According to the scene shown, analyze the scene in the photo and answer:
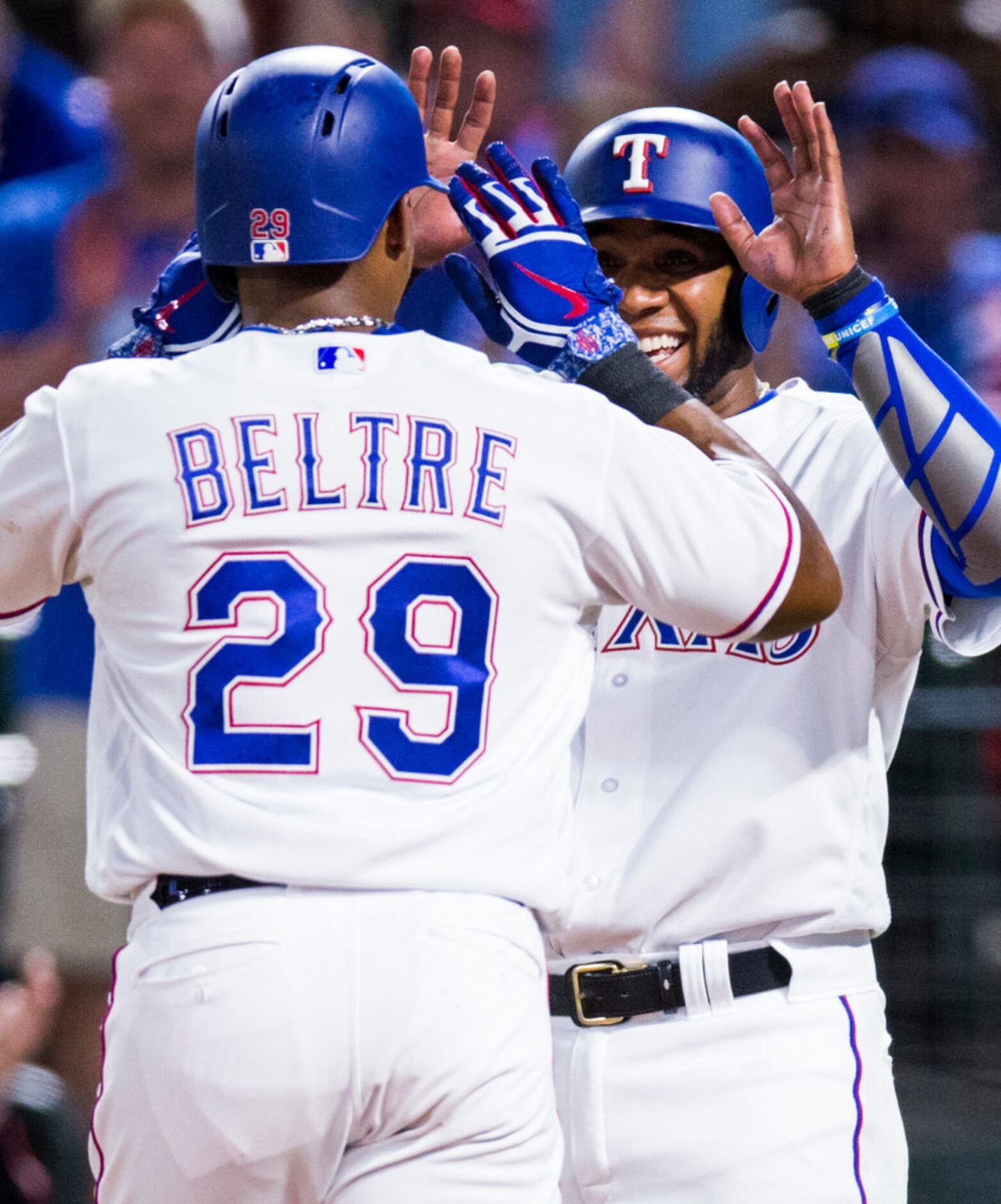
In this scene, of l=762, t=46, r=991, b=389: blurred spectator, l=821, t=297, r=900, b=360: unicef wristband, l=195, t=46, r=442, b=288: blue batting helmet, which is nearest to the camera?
l=195, t=46, r=442, b=288: blue batting helmet

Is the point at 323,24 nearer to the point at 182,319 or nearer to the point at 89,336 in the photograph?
the point at 89,336

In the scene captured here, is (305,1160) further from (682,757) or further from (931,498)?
(931,498)

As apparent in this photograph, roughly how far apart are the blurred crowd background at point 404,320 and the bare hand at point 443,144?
73 centimetres

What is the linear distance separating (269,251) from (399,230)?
199mm

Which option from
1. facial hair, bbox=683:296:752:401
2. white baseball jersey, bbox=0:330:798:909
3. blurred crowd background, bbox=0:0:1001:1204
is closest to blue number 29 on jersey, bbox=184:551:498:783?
white baseball jersey, bbox=0:330:798:909

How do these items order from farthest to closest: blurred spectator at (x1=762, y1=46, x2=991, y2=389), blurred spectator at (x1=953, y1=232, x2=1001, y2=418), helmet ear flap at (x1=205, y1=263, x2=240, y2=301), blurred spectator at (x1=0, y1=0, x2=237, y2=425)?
1. blurred spectator at (x1=762, y1=46, x2=991, y2=389)
2. blurred spectator at (x1=953, y1=232, x2=1001, y2=418)
3. blurred spectator at (x1=0, y1=0, x2=237, y2=425)
4. helmet ear flap at (x1=205, y1=263, x2=240, y2=301)

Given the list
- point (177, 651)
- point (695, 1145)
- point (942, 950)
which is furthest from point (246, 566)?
point (942, 950)

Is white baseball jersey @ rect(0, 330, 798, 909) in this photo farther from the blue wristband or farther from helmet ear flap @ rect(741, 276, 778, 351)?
helmet ear flap @ rect(741, 276, 778, 351)

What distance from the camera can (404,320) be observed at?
3869mm

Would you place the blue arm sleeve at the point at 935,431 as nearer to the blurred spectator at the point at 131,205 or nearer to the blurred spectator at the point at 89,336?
the blurred spectator at the point at 89,336

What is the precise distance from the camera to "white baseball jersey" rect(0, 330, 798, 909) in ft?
7.09

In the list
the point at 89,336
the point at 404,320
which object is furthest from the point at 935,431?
the point at 89,336

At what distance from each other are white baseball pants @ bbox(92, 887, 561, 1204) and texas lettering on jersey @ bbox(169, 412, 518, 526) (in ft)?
1.54

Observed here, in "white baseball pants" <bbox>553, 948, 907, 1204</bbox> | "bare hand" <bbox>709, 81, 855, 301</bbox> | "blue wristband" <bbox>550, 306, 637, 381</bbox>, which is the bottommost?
"white baseball pants" <bbox>553, 948, 907, 1204</bbox>
